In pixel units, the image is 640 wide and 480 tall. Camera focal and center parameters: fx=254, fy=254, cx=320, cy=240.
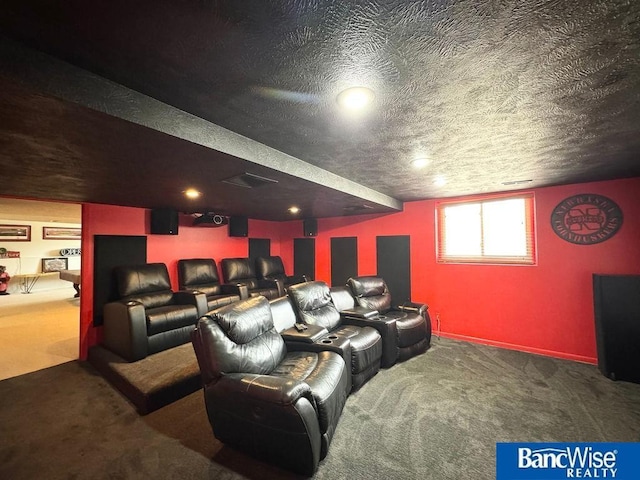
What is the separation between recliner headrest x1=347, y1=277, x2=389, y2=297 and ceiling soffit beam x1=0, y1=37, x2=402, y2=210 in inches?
93.7

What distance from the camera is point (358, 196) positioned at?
132 inches

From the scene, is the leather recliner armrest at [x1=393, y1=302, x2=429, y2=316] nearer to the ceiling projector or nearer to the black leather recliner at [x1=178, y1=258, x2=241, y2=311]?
the black leather recliner at [x1=178, y1=258, x2=241, y2=311]

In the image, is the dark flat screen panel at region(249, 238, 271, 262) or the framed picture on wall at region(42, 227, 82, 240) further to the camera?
the framed picture on wall at region(42, 227, 82, 240)

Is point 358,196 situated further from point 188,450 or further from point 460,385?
point 188,450

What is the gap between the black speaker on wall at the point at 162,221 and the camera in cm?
418

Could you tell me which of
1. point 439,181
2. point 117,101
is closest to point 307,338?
point 117,101

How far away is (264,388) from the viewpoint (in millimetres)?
1619

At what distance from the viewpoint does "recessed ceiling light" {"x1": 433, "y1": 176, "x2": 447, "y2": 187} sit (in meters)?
3.06

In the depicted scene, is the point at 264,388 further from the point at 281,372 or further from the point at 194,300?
the point at 194,300

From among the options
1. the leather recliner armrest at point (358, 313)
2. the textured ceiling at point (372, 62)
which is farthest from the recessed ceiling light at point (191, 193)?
the leather recliner armrest at point (358, 313)

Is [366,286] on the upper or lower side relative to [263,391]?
upper

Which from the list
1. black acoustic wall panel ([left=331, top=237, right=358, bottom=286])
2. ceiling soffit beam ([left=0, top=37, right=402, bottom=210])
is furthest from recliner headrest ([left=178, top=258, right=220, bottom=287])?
ceiling soffit beam ([left=0, top=37, right=402, bottom=210])

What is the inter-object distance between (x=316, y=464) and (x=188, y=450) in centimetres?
97

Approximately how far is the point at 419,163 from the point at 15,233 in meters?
11.8
